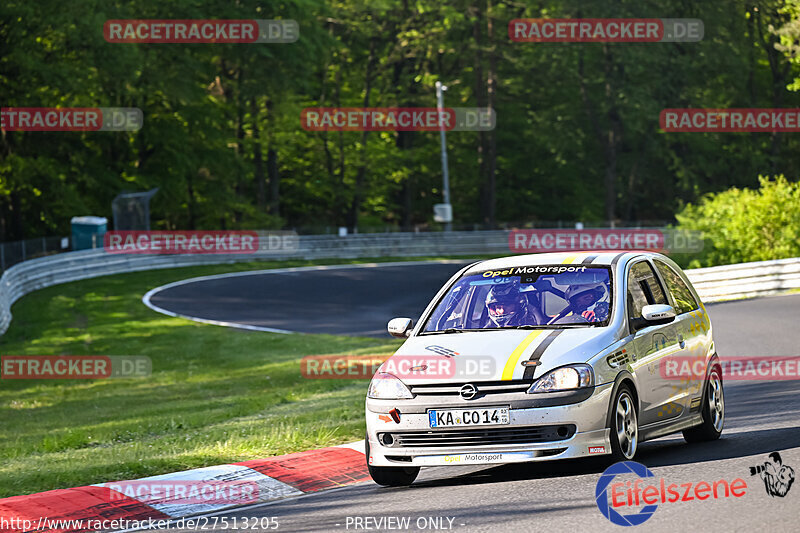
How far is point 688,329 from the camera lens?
33.4 ft

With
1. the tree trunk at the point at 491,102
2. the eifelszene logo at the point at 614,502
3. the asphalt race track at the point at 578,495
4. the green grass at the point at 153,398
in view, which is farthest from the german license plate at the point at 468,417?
the tree trunk at the point at 491,102

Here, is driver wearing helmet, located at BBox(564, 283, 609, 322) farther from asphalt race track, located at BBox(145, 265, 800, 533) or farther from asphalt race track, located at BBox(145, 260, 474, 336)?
asphalt race track, located at BBox(145, 260, 474, 336)

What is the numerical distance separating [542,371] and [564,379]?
17 centimetres

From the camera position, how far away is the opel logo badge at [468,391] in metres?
8.08

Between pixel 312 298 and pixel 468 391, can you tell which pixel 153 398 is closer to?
pixel 468 391

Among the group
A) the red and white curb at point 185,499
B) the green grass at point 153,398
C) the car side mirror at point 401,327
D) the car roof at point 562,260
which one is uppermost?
the car roof at point 562,260

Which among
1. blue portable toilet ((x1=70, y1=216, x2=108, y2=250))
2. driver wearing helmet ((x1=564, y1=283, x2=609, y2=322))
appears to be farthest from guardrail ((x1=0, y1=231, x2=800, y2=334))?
driver wearing helmet ((x1=564, y1=283, x2=609, y2=322))

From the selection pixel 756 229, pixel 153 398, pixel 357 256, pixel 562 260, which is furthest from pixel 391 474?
pixel 357 256

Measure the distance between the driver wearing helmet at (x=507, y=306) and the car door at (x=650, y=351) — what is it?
0.83m

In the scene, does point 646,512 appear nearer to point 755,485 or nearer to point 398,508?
point 755,485

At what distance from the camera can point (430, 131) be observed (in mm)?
78000

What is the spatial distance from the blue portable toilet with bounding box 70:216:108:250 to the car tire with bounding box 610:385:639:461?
127ft

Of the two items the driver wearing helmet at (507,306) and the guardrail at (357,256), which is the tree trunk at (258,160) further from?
the driver wearing helmet at (507,306)

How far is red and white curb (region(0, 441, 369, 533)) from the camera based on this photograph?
25.7 feet
